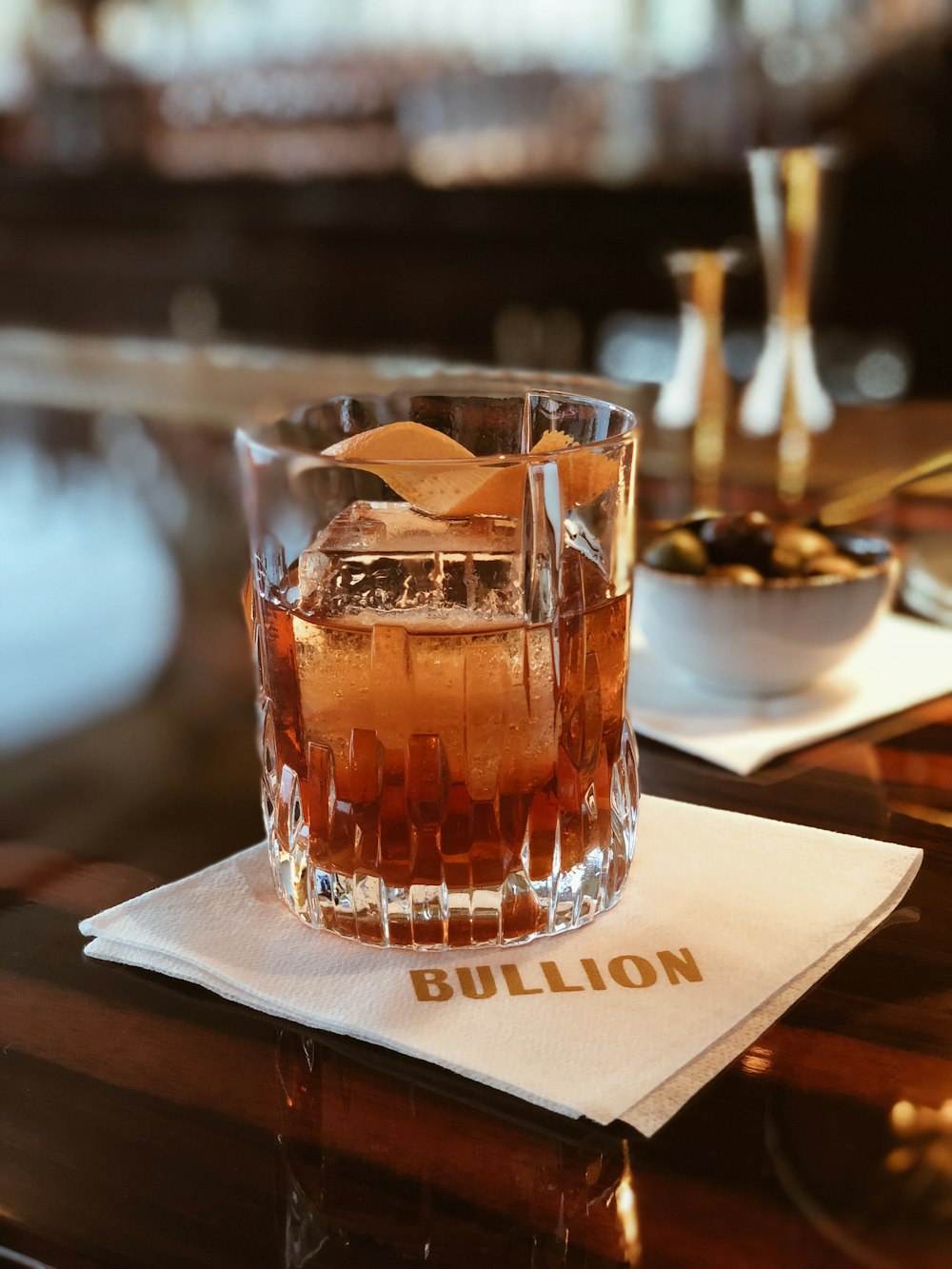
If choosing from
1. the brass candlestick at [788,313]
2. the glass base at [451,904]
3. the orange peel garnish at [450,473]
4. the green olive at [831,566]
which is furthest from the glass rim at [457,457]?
the brass candlestick at [788,313]

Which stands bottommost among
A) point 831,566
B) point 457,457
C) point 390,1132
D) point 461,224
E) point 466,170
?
point 390,1132

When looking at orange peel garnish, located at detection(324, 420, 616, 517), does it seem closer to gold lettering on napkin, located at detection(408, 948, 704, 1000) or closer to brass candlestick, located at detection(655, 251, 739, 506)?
gold lettering on napkin, located at detection(408, 948, 704, 1000)

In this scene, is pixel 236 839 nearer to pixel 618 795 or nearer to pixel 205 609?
pixel 618 795

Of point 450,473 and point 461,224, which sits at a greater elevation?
point 461,224

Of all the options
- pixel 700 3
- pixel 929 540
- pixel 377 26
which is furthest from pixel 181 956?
pixel 377 26

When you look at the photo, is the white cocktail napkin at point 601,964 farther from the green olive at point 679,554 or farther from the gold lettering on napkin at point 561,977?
the green olive at point 679,554

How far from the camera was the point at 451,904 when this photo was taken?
59 cm

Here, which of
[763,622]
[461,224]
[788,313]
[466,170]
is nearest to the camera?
[763,622]

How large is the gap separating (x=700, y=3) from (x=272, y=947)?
384 centimetres

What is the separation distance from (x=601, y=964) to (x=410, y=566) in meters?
0.19

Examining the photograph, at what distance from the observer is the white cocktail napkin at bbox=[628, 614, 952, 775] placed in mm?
808

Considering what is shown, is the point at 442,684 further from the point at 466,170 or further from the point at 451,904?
the point at 466,170

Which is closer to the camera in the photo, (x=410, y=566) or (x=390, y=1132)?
(x=390, y=1132)

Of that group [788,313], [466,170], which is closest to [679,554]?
[788,313]
